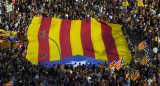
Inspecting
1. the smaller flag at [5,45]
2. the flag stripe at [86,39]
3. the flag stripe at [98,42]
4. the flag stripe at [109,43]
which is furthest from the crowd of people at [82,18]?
the flag stripe at [86,39]

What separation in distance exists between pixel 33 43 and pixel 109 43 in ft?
20.1

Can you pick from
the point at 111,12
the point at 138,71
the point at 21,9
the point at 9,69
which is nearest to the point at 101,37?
the point at 138,71

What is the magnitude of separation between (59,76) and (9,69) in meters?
3.90

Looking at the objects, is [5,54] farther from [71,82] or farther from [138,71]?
[138,71]

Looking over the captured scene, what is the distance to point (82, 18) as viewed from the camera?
39.5 metres

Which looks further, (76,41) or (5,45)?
(5,45)

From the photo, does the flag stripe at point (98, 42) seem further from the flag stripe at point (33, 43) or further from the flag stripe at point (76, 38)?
the flag stripe at point (33, 43)

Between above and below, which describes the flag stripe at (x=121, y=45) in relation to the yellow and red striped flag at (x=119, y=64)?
above

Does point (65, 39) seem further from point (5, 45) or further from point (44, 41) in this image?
point (5, 45)

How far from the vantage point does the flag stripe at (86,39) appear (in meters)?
28.1

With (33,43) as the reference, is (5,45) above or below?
below

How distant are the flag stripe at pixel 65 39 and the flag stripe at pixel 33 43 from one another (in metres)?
2.05

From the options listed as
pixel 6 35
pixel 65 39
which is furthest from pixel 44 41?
pixel 6 35

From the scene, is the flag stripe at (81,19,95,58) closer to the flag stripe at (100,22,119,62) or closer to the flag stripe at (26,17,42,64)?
the flag stripe at (100,22,119,62)
